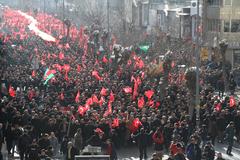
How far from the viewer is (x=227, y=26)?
55.6m

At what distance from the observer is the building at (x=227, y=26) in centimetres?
5453

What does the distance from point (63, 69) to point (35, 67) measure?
1.55 m

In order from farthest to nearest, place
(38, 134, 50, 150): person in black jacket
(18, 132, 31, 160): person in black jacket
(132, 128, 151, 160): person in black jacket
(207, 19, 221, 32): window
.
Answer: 1. (207, 19, 221, 32): window
2. (132, 128, 151, 160): person in black jacket
3. (18, 132, 31, 160): person in black jacket
4. (38, 134, 50, 150): person in black jacket

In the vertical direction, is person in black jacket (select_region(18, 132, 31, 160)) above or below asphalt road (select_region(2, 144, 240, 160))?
above

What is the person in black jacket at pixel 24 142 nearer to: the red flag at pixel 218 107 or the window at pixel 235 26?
the red flag at pixel 218 107

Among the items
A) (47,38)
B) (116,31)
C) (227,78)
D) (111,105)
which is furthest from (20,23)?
(111,105)

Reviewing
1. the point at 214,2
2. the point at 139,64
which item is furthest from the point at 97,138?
the point at 214,2

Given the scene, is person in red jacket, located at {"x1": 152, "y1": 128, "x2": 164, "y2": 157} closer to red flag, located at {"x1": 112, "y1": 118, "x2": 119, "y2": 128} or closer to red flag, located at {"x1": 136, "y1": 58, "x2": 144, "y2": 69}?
red flag, located at {"x1": 112, "y1": 118, "x2": 119, "y2": 128}

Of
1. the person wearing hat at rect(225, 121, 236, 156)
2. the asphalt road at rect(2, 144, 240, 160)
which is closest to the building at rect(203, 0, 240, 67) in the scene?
the asphalt road at rect(2, 144, 240, 160)

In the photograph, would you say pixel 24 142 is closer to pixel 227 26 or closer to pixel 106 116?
pixel 106 116

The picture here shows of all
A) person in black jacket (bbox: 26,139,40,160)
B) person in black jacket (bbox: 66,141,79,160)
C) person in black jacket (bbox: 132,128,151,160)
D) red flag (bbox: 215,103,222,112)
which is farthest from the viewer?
red flag (bbox: 215,103,222,112)

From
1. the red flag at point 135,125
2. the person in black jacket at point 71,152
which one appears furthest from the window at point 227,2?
the person in black jacket at point 71,152

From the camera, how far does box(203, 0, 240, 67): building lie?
54531 mm

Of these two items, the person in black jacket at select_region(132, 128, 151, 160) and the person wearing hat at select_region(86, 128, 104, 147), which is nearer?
the person wearing hat at select_region(86, 128, 104, 147)
